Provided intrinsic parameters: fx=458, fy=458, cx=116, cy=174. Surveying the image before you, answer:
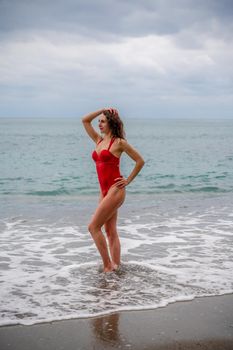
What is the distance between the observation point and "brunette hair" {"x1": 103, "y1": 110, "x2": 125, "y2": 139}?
6535 mm

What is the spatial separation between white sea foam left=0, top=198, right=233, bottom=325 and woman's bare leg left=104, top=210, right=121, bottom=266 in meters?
0.21

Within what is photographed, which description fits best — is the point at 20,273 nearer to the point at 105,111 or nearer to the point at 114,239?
the point at 114,239

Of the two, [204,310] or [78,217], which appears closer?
[204,310]

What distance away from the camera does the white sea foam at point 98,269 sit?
17.9ft

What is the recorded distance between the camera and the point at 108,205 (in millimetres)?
6492

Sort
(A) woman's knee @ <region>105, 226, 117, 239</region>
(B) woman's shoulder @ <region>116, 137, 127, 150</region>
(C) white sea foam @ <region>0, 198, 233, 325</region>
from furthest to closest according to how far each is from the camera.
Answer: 1. (A) woman's knee @ <region>105, 226, 117, 239</region>
2. (B) woman's shoulder @ <region>116, 137, 127, 150</region>
3. (C) white sea foam @ <region>0, 198, 233, 325</region>

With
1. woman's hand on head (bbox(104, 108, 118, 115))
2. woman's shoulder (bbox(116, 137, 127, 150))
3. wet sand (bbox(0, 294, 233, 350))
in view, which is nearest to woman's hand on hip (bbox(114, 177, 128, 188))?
woman's shoulder (bbox(116, 137, 127, 150))

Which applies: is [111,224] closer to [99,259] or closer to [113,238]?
[113,238]

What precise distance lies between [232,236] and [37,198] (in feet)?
29.5

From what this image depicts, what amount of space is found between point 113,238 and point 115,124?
1713 millimetres

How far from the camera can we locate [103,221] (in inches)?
260

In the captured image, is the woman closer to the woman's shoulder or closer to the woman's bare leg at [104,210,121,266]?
the woman's shoulder

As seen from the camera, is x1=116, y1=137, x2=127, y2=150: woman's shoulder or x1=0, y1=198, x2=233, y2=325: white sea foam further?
x1=116, y1=137, x2=127, y2=150: woman's shoulder

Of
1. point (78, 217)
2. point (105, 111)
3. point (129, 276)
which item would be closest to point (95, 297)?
point (129, 276)
